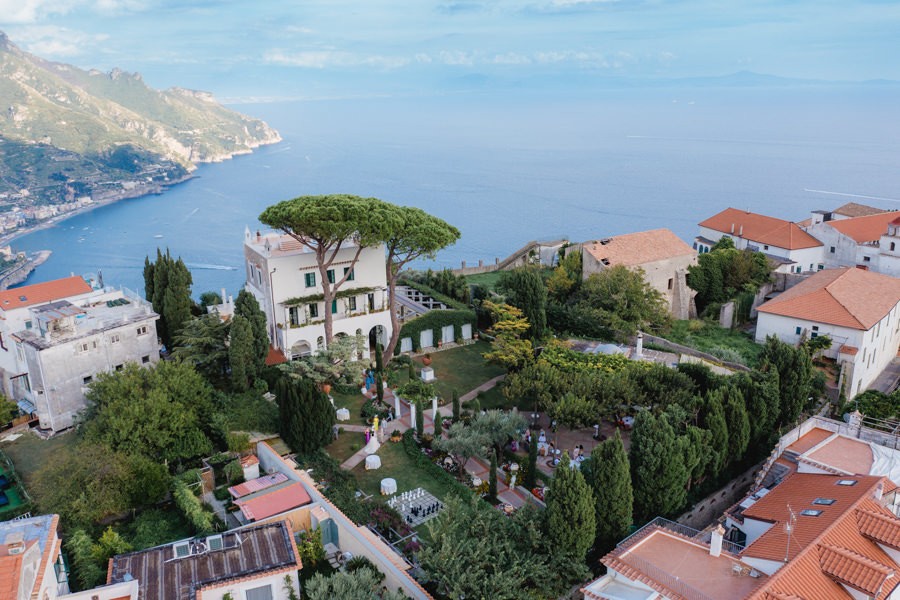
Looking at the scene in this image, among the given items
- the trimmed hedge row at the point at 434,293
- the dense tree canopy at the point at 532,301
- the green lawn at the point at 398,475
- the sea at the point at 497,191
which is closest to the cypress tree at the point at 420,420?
the green lawn at the point at 398,475

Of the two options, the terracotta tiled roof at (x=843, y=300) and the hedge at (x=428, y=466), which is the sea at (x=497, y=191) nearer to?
the terracotta tiled roof at (x=843, y=300)

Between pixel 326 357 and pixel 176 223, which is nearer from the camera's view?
pixel 326 357

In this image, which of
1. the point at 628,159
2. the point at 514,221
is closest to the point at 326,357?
the point at 514,221

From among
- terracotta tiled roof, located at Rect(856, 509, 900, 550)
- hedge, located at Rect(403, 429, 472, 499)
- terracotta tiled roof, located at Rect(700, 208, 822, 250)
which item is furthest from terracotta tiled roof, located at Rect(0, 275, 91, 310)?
terracotta tiled roof, located at Rect(700, 208, 822, 250)

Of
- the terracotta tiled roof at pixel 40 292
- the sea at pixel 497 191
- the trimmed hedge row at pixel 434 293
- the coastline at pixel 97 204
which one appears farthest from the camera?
the coastline at pixel 97 204

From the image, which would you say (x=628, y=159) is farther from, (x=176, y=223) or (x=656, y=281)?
(x=656, y=281)

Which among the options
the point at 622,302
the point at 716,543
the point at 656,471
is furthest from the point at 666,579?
the point at 622,302

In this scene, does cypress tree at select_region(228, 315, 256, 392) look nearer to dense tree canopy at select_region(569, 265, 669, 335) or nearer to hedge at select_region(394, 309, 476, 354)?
hedge at select_region(394, 309, 476, 354)
